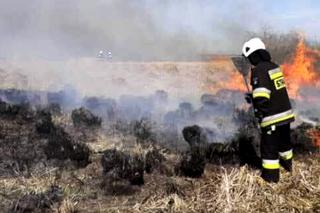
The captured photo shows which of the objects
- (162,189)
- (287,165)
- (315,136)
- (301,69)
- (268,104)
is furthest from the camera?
(301,69)

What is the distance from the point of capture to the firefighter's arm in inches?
243

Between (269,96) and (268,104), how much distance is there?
123 millimetres

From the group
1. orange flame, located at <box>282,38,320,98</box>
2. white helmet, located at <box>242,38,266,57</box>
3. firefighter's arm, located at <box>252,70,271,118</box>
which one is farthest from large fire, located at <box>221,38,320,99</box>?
firefighter's arm, located at <box>252,70,271,118</box>

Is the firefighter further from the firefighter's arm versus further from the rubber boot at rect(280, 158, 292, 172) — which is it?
the rubber boot at rect(280, 158, 292, 172)

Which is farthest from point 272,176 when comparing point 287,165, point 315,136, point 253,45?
point 315,136

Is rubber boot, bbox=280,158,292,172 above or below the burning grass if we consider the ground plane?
above

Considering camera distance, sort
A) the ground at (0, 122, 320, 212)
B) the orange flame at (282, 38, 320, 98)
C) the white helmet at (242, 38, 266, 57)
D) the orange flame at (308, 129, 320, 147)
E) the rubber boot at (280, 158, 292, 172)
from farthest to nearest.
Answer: the orange flame at (282, 38, 320, 98) < the orange flame at (308, 129, 320, 147) < the rubber boot at (280, 158, 292, 172) < the white helmet at (242, 38, 266, 57) < the ground at (0, 122, 320, 212)

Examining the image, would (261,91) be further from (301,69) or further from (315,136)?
(301,69)

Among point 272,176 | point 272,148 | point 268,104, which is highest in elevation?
point 268,104

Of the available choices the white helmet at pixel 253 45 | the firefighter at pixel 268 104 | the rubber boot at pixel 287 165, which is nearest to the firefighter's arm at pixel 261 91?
the firefighter at pixel 268 104

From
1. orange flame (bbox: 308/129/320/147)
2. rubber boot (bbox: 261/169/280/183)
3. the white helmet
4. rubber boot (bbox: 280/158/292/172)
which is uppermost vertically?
the white helmet

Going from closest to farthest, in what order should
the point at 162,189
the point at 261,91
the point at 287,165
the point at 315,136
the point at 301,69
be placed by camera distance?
the point at 261,91
the point at 287,165
the point at 162,189
the point at 315,136
the point at 301,69

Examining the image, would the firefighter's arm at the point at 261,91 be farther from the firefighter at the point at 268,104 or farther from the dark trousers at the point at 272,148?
the dark trousers at the point at 272,148

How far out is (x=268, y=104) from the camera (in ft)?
20.7
